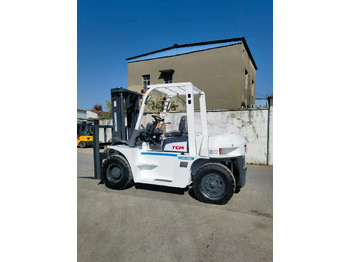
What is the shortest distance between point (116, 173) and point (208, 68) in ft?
41.8

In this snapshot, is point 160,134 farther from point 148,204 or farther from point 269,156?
point 269,156

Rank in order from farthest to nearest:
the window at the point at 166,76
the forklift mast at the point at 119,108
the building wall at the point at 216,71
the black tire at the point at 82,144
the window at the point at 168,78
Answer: the window at the point at 168,78, the window at the point at 166,76, the building wall at the point at 216,71, the black tire at the point at 82,144, the forklift mast at the point at 119,108

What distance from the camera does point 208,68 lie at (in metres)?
15.3

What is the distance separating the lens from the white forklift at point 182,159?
3777 mm

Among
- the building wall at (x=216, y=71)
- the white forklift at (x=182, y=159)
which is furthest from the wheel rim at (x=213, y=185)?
the building wall at (x=216, y=71)

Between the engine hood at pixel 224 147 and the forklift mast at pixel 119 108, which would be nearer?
the engine hood at pixel 224 147

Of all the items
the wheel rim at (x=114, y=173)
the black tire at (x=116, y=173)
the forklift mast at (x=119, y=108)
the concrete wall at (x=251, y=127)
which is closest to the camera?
the black tire at (x=116, y=173)

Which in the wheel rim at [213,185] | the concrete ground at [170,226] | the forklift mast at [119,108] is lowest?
the concrete ground at [170,226]

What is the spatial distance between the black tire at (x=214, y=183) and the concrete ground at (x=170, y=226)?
142 mm

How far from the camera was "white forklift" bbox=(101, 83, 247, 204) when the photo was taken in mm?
3777

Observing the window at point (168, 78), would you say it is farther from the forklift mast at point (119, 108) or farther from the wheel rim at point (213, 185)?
the wheel rim at point (213, 185)

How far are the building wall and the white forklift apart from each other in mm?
10888

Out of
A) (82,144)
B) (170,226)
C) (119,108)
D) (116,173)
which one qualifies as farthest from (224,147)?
(82,144)

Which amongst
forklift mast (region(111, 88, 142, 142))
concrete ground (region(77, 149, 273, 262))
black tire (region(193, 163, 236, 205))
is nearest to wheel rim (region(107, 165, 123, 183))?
concrete ground (region(77, 149, 273, 262))
